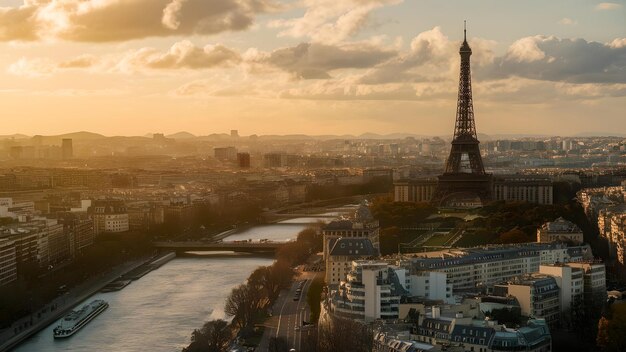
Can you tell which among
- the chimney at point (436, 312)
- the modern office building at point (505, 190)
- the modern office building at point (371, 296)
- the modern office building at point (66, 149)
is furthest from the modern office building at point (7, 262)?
the modern office building at point (66, 149)

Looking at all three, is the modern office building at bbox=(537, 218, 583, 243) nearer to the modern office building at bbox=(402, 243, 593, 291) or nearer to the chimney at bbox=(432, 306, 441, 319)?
the modern office building at bbox=(402, 243, 593, 291)

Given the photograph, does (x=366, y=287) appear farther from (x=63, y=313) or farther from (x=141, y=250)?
(x=141, y=250)

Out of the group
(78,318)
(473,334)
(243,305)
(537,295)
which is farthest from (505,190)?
(473,334)

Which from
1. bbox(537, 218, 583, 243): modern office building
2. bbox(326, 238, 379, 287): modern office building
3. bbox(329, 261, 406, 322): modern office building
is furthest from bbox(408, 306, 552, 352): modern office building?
bbox(537, 218, 583, 243): modern office building

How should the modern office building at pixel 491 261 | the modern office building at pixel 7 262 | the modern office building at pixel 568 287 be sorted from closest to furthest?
the modern office building at pixel 568 287 → the modern office building at pixel 491 261 → the modern office building at pixel 7 262

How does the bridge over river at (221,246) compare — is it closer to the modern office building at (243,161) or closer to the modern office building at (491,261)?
the modern office building at (491,261)

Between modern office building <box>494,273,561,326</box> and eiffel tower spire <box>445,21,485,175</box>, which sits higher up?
eiffel tower spire <box>445,21,485,175</box>

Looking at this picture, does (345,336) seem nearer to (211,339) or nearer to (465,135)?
(211,339)
